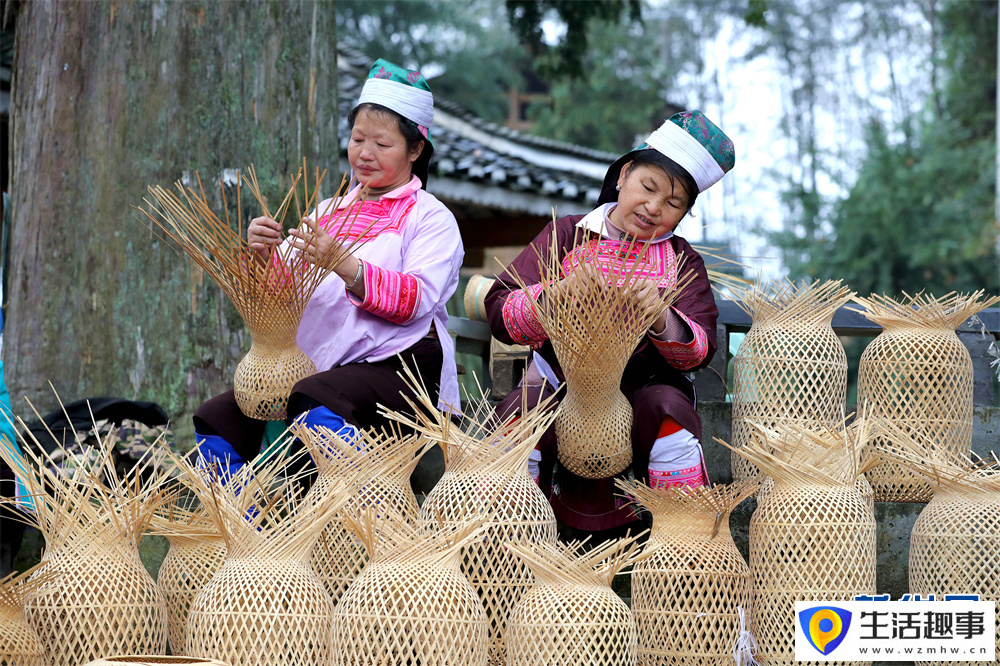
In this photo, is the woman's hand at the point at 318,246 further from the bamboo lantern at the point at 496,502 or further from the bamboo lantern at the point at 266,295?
the bamboo lantern at the point at 496,502

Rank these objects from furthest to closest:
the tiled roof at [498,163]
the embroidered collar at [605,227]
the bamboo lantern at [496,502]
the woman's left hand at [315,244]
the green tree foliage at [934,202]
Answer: the green tree foliage at [934,202]
the tiled roof at [498,163]
the embroidered collar at [605,227]
the woman's left hand at [315,244]
the bamboo lantern at [496,502]

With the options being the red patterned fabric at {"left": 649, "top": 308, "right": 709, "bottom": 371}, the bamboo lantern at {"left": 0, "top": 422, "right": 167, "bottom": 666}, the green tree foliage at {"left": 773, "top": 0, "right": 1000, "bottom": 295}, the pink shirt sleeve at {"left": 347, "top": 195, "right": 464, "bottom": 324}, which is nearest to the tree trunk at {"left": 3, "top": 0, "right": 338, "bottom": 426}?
the pink shirt sleeve at {"left": 347, "top": 195, "right": 464, "bottom": 324}

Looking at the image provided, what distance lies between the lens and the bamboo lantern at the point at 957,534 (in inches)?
91.1

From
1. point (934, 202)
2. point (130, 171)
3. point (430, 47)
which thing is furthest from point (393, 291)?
point (430, 47)

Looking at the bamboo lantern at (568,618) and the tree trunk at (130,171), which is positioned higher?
the tree trunk at (130,171)

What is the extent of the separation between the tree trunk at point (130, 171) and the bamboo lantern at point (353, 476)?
1.30 metres

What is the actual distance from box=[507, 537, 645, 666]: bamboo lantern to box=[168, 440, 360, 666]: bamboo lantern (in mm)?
368

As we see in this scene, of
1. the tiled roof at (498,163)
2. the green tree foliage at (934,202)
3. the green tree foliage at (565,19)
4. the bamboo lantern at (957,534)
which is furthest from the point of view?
the green tree foliage at (934,202)

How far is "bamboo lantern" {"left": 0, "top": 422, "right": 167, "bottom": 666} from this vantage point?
202cm

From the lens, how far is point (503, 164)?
279 inches

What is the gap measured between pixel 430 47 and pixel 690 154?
46.0 feet

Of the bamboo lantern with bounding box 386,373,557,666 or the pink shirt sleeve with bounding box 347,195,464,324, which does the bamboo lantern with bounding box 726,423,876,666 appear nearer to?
the bamboo lantern with bounding box 386,373,557,666

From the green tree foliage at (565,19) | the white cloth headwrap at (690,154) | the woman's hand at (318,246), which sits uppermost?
the green tree foliage at (565,19)

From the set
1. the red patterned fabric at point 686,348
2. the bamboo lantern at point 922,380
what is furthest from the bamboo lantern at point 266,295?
the bamboo lantern at point 922,380
